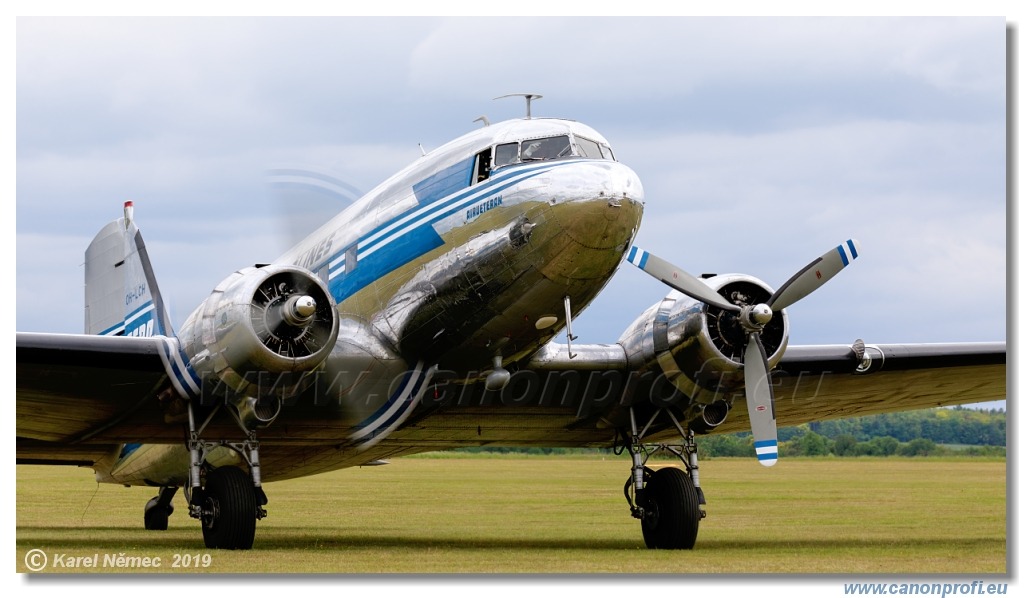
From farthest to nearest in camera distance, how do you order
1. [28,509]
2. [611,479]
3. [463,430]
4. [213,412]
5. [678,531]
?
1. [611,479]
2. [28,509]
3. [463,430]
4. [678,531]
5. [213,412]

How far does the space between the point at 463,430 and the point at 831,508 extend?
11.1 m

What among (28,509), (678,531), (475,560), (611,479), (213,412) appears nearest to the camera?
(475,560)

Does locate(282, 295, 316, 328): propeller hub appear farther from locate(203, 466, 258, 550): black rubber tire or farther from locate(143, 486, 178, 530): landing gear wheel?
locate(143, 486, 178, 530): landing gear wheel

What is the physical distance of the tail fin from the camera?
19114 millimetres

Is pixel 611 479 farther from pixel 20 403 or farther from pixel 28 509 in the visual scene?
pixel 20 403

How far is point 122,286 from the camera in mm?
20031

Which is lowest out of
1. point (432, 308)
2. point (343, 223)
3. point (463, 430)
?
point (463, 430)

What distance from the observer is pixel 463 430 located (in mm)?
17891

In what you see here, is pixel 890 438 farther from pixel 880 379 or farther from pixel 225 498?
pixel 225 498

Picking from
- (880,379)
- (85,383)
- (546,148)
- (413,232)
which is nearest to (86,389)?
(85,383)

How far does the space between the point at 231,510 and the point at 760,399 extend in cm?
603

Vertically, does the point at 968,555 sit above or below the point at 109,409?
below

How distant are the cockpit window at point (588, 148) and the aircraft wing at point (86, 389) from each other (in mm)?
4846

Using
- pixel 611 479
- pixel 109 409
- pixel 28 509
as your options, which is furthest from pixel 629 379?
pixel 611 479
